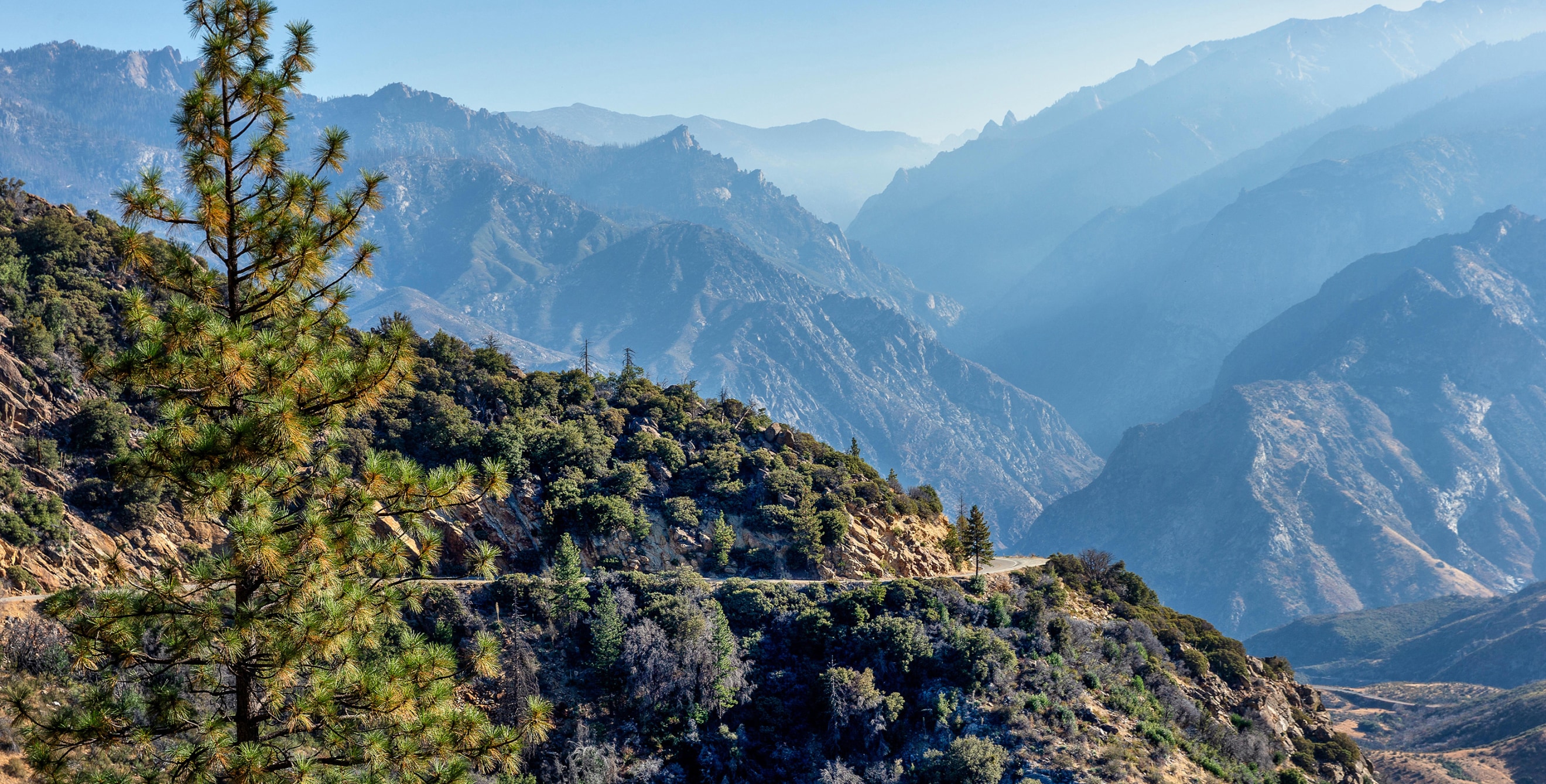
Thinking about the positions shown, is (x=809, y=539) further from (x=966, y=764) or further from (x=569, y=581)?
(x=966, y=764)

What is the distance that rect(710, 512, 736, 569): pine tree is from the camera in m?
47.8

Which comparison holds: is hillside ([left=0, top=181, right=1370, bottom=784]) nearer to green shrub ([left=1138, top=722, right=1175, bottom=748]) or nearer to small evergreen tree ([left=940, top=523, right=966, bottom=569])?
green shrub ([left=1138, top=722, right=1175, bottom=748])

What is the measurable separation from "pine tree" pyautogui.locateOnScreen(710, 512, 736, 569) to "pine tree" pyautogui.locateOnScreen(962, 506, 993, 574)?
51.1 feet

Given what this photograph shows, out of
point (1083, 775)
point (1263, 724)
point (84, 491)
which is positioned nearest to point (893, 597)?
point (1083, 775)

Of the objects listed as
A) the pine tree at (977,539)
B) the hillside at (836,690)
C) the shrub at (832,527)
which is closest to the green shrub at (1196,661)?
the hillside at (836,690)

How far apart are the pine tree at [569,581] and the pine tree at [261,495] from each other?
2724cm

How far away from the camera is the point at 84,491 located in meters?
33.6

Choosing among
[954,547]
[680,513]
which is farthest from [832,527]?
[954,547]

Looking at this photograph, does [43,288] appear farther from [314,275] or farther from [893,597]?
[893,597]

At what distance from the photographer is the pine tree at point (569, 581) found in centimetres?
3859

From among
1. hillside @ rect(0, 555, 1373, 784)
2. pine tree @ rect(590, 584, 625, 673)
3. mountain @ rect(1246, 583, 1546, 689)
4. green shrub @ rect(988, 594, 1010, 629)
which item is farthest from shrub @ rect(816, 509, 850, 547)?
mountain @ rect(1246, 583, 1546, 689)

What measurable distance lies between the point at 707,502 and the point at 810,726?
53.2ft

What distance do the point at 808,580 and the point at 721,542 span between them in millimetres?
5703

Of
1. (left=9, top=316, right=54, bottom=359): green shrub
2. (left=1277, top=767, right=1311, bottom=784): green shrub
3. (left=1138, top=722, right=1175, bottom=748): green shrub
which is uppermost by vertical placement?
(left=9, top=316, right=54, bottom=359): green shrub
